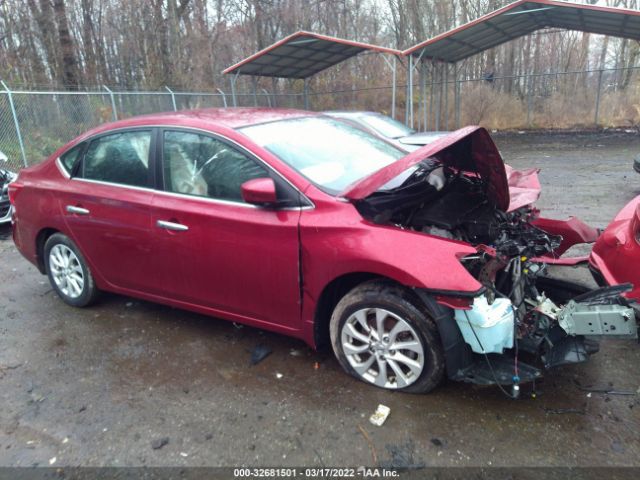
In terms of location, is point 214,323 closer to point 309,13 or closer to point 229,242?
point 229,242

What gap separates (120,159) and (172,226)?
859mm

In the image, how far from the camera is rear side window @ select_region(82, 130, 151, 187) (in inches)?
146

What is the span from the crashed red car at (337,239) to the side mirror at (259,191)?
0.5 inches

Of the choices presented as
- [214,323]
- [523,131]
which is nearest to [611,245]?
[214,323]

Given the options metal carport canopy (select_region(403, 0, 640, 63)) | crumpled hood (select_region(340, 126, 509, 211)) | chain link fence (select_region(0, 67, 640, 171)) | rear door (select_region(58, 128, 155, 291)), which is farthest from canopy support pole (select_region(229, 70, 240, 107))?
crumpled hood (select_region(340, 126, 509, 211))

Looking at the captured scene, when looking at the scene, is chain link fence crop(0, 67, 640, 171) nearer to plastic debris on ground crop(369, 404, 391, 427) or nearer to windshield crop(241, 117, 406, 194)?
windshield crop(241, 117, 406, 194)

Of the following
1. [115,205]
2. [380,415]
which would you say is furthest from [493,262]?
[115,205]

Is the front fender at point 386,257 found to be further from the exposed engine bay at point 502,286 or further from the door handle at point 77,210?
the door handle at point 77,210

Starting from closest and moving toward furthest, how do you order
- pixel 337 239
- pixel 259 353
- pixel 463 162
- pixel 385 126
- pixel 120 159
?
pixel 337 239, pixel 463 162, pixel 259 353, pixel 120 159, pixel 385 126

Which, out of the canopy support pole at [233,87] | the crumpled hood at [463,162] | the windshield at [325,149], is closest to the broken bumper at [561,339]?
the crumpled hood at [463,162]

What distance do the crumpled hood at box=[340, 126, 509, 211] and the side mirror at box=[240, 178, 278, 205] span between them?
16.7 inches

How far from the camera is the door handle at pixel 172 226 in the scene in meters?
3.41

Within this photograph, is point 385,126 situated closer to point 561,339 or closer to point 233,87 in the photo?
point 233,87

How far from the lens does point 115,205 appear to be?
148 inches
